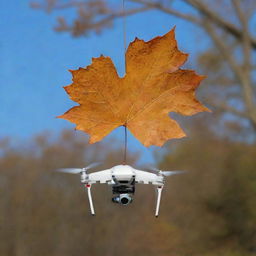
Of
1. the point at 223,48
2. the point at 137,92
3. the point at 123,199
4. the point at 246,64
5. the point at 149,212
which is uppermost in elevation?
the point at 223,48

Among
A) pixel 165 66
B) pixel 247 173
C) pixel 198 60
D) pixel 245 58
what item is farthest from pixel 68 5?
pixel 247 173

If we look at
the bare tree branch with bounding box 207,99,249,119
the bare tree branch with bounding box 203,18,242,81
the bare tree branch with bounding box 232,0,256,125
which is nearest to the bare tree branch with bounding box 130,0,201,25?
the bare tree branch with bounding box 203,18,242,81

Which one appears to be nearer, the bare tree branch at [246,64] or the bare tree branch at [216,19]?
the bare tree branch at [246,64]

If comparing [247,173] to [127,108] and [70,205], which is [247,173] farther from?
[127,108]

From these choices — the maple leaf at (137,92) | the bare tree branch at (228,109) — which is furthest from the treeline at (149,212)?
the maple leaf at (137,92)

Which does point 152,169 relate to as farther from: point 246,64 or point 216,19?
point 216,19

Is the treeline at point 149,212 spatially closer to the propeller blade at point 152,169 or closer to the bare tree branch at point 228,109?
the bare tree branch at point 228,109

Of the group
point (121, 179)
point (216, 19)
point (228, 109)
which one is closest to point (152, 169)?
point (121, 179)
